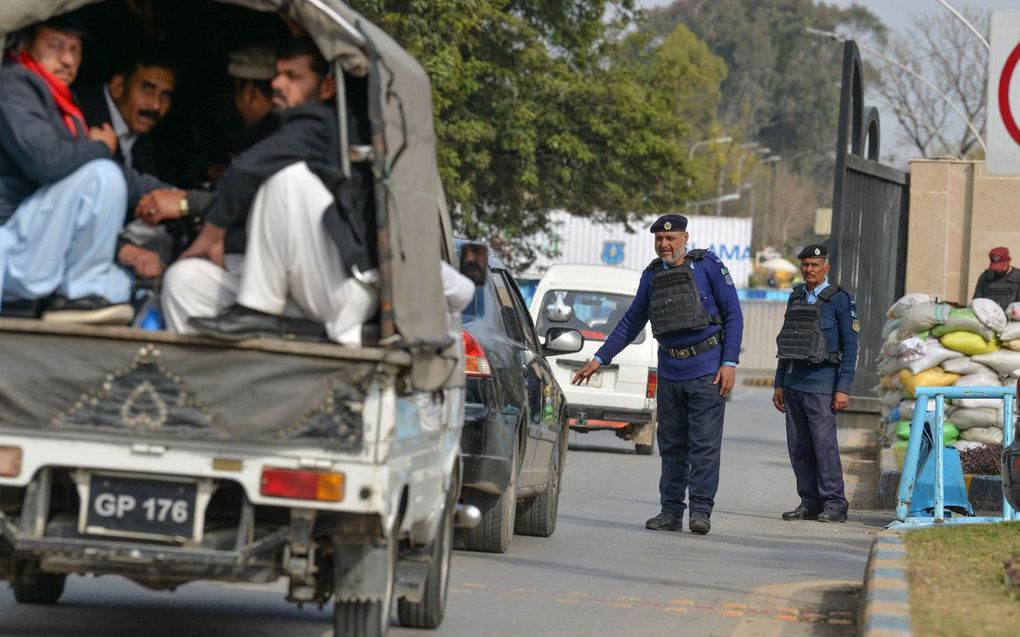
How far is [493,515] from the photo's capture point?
10172 millimetres

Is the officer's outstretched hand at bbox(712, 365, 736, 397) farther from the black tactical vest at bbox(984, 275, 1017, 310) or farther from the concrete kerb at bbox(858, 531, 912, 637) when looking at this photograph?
the black tactical vest at bbox(984, 275, 1017, 310)

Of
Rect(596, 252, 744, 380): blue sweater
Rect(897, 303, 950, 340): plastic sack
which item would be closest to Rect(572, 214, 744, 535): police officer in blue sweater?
Rect(596, 252, 744, 380): blue sweater

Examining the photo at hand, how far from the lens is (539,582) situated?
9.35 m

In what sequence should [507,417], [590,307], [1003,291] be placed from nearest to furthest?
[507,417], [1003,291], [590,307]

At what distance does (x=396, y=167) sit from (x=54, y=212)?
3.89 feet

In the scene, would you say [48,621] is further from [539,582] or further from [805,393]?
[805,393]

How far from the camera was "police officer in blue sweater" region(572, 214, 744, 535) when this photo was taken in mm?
12336

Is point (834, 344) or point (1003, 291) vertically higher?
point (1003, 291)

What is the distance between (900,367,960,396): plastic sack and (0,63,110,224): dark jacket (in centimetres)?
1074

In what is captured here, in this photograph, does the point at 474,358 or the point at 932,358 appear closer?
the point at 474,358

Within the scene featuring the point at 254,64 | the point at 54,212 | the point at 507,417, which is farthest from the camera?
the point at 507,417

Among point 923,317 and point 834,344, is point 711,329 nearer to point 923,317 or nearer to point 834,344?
point 834,344

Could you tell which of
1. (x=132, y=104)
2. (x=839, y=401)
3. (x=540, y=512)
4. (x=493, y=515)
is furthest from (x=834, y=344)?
(x=132, y=104)

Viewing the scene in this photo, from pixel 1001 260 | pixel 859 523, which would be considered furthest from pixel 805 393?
pixel 1001 260
